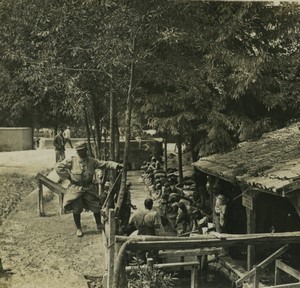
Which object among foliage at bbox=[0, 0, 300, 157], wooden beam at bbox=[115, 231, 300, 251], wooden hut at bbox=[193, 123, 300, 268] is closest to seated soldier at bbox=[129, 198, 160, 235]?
wooden hut at bbox=[193, 123, 300, 268]

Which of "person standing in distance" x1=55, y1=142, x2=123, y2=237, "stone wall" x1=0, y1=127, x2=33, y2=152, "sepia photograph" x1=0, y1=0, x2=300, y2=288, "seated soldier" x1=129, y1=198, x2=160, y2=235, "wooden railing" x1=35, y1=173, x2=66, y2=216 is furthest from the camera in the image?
"stone wall" x1=0, y1=127, x2=33, y2=152

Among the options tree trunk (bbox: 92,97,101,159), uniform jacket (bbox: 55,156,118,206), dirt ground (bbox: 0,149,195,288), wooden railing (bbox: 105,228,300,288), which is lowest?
dirt ground (bbox: 0,149,195,288)

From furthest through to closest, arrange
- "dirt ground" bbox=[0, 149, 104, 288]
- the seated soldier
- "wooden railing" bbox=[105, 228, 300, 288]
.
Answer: the seated soldier → "dirt ground" bbox=[0, 149, 104, 288] → "wooden railing" bbox=[105, 228, 300, 288]

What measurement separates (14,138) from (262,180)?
25065mm

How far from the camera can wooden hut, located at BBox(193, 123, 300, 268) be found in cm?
764


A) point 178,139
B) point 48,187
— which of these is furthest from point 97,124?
point 48,187

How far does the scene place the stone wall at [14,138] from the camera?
1217 inches

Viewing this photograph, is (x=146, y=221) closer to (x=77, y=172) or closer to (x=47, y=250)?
(x=47, y=250)

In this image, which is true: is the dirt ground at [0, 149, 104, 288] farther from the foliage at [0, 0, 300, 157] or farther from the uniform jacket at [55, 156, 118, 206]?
the foliage at [0, 0, 300, 157]

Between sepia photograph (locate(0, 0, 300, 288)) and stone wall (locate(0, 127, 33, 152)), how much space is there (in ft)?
43.1

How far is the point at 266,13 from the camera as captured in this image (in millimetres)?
14000

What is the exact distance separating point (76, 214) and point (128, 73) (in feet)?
12.3

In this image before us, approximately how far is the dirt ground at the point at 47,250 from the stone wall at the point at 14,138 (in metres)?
16.9

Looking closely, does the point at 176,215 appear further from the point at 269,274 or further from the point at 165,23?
the point at 165,23
